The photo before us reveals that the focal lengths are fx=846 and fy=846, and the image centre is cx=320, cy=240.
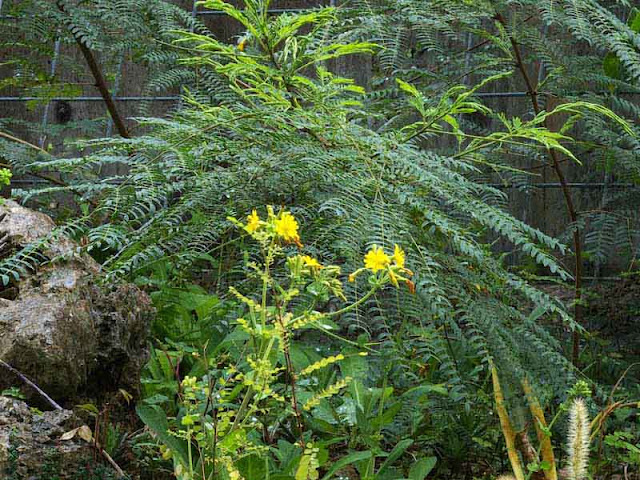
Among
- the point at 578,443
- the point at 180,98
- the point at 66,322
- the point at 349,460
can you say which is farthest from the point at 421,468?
the point at 180,98

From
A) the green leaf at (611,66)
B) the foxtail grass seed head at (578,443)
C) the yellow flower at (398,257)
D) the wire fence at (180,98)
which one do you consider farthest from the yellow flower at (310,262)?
the green leaf at (611,66)

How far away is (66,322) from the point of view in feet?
7.74

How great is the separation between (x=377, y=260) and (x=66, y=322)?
1055 millimetres

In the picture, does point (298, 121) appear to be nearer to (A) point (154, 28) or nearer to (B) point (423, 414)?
(B) point (423, 414)

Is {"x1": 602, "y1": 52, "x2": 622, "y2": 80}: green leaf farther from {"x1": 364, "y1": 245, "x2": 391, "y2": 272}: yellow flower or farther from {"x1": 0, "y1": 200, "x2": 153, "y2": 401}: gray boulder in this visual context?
{"x1": 364, "y1": 245, "x2": 391, "y2": 272}: yellow flower

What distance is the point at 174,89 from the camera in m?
5.34

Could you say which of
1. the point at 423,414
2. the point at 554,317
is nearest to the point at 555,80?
the point at 554,317

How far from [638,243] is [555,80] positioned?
58.3 inches

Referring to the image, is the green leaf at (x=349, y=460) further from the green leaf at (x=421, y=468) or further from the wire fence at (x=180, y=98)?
the wire fence at (x=180, y=98)

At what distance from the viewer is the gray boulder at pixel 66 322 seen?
232 centimetres

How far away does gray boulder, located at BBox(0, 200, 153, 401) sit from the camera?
2316 millimetres

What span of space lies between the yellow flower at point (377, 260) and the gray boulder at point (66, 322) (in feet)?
2.88

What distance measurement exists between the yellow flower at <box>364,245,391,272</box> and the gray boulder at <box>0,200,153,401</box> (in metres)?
0.88

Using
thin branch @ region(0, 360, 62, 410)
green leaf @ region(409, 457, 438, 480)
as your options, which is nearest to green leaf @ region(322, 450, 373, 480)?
green leaf @ region(409, 457, 438, 480)
